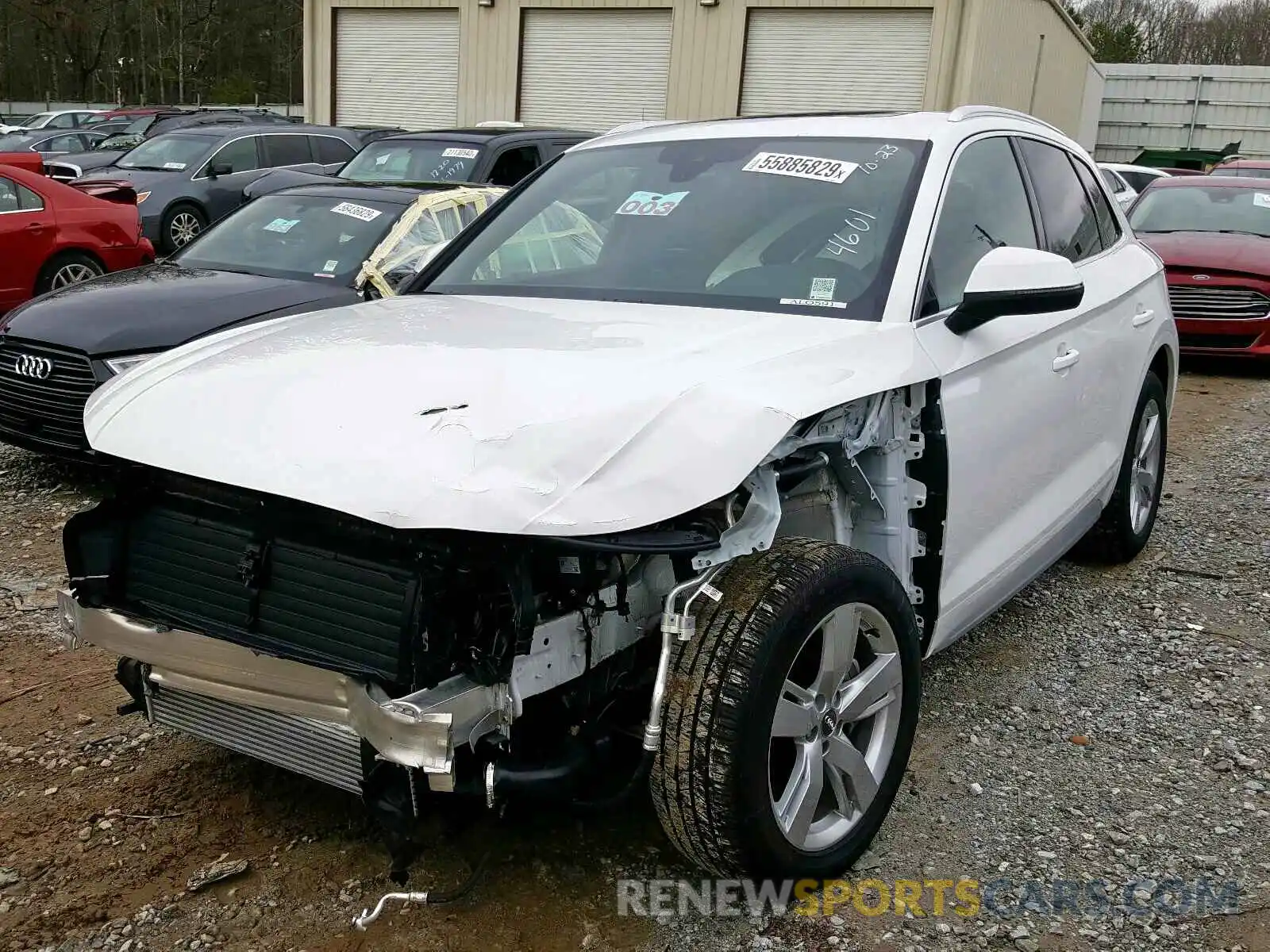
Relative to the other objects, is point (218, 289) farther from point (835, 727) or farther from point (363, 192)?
point (835, 727)

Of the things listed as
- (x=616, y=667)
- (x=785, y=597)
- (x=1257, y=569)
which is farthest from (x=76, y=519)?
(x=1257, y=569)

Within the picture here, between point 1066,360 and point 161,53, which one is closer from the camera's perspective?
point 1066,360

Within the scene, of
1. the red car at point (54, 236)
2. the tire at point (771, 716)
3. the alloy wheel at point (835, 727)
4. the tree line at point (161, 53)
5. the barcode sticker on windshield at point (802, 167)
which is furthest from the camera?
the tree line at point (161, 53)

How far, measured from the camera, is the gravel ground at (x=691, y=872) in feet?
8.93

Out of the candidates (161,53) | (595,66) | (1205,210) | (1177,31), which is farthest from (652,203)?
(1177,31)

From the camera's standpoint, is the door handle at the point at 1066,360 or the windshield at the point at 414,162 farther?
the windshield at the point at 414,162

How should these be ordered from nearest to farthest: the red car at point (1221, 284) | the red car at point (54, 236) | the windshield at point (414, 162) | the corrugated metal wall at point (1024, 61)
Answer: the red car at point (54, 236) < the windshield at point (414, 162) < the red car at point (1221, 284) < the corrugated metal wall at point (1024, 61)

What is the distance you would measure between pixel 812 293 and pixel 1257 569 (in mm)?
3128

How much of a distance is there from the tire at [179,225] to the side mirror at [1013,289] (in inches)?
485

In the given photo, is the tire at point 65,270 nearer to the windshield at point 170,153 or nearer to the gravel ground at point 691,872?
the windshield at point 170,153

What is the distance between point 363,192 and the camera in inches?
301

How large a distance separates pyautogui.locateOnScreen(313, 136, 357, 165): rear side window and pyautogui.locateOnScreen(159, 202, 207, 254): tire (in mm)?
2712

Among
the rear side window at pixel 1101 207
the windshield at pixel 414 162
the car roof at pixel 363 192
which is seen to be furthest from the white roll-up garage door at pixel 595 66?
the rear side window at pixel 1101 207

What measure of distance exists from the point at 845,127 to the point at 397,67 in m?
22.6
